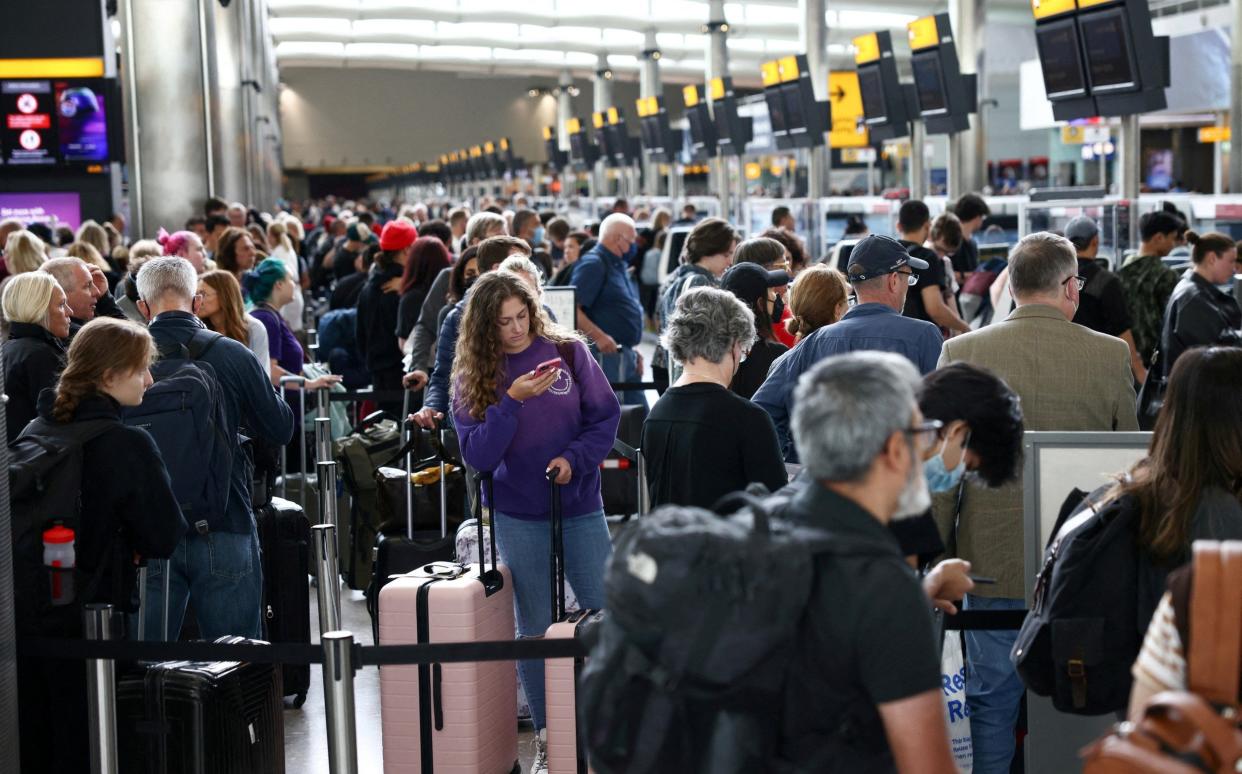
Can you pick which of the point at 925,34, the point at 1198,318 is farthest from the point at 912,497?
the point at 925,34

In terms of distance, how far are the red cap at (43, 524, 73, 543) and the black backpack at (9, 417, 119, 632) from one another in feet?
0.07

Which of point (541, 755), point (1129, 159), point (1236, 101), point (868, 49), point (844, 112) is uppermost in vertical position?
point (844, 112)

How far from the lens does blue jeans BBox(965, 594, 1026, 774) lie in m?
3.95

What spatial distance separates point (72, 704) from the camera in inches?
156

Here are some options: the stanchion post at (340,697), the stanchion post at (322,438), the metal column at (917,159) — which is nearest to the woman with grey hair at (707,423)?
the stanchion post at (340,697)

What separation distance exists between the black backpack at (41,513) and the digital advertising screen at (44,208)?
14.0 m

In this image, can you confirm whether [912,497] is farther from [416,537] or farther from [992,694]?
[416,537]

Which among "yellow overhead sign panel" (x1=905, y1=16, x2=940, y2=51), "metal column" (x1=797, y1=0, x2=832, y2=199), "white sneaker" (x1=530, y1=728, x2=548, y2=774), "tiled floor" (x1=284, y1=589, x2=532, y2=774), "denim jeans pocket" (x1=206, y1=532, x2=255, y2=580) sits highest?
"metal column" (x1=797, y1=0, x2=832, y2=199)

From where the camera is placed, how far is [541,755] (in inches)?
181

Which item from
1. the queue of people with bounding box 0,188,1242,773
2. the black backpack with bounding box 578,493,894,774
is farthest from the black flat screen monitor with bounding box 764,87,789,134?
the black backpack with bounding box 578,493,894,774

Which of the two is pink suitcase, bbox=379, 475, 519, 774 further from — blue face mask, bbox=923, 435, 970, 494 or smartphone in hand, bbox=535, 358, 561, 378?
blue face mask, bbox=923, 435, 970, 494

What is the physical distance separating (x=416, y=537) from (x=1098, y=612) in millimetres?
3894

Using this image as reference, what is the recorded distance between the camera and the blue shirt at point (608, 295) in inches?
349

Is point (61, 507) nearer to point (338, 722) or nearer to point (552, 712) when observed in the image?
point (338, 722)
